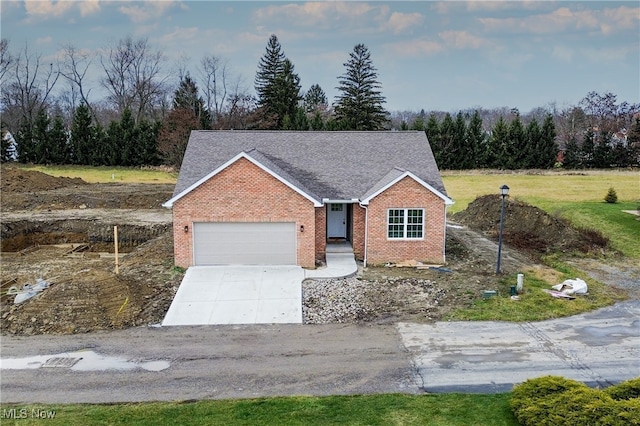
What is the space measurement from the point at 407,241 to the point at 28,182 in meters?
33.6

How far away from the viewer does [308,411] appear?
10.8m

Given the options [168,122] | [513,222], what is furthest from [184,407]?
[168,122]

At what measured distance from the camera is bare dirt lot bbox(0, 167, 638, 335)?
1627 centimetres

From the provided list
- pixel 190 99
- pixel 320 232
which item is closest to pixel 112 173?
pixel 190 99

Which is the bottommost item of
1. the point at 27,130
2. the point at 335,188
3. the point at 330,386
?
the point at 330,386

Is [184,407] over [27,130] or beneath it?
beneath

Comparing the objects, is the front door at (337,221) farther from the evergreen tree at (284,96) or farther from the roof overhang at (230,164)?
the evergreen tree at (284,96)

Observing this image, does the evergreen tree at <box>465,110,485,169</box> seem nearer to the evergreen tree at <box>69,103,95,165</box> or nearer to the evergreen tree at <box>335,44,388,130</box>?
the evergreen tree at <box>335,44,388,130</box>

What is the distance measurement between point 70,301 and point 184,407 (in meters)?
7.61

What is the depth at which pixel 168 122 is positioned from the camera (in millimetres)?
53875

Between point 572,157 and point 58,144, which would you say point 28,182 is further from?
point 572,157

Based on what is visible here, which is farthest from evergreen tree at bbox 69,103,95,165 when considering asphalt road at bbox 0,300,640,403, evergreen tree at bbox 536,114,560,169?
evergreen tree at bbox 536,114,560,169

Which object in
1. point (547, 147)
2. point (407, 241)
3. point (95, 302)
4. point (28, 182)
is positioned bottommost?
point (95, 302)

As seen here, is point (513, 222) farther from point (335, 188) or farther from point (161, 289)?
point (161, 289)
